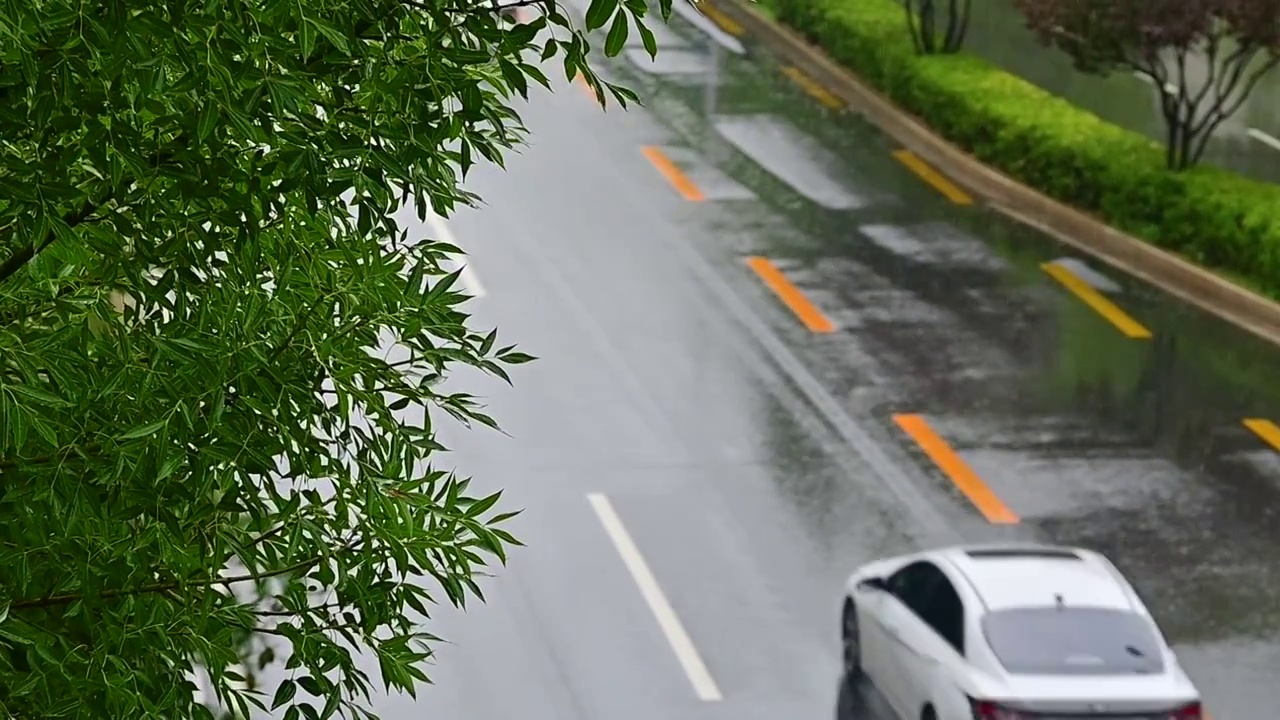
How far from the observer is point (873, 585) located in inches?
516

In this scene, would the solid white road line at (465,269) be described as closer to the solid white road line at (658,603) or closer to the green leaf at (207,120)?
the solid white road line at (658,603)

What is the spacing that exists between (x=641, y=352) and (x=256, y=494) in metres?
14.2

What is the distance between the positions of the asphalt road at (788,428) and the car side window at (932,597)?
99 cm

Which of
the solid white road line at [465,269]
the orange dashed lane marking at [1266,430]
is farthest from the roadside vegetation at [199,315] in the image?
the solid white road line at [465,269]

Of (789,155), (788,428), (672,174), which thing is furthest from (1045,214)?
(788,428)

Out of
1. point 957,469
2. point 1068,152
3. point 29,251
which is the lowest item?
point 957,469

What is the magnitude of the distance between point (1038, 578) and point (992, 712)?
3.67ft

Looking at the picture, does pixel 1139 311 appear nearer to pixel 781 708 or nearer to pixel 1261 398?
pixel 1261 398

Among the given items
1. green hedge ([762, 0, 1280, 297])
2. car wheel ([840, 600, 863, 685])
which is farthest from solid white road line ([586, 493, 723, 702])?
green hedge ([762, 0, 1280, 297])

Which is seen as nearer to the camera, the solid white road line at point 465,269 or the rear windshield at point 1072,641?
the rear windshield at point 1072,641

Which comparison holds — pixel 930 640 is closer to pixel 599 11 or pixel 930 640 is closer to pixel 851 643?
pixel 851 643

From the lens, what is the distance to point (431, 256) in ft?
18.2

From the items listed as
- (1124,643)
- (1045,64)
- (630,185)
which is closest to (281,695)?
(1124,643)

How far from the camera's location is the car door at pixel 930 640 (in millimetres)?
11688
